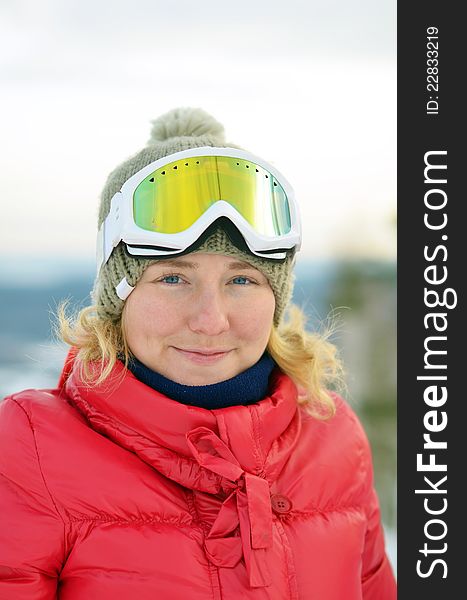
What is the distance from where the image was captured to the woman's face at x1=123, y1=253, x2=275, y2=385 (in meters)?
1.84

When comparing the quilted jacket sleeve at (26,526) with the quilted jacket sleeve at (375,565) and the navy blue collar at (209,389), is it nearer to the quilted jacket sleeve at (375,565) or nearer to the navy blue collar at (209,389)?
the navy blue collar at (209,389)

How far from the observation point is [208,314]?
182 cm

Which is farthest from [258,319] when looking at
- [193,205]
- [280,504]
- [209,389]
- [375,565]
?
[375,565]

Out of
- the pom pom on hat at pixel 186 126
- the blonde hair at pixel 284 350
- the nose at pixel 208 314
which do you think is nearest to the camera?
the nose at pixel 208 314

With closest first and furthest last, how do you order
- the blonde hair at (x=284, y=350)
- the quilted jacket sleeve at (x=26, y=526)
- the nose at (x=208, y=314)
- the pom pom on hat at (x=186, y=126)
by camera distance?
the quilted jacket sleeve at (x=26, y=526)
the nose at (x=208, y=314)
the blonde hair at (x=284, y=350)
the pom pom on hat at (x=186, y=126)

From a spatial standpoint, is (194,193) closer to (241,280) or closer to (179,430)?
(241,280)

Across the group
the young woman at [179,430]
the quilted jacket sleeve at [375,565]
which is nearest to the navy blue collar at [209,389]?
the young woman at [179,430]

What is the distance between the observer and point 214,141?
206cm

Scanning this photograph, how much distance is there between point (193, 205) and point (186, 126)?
0.44 meters

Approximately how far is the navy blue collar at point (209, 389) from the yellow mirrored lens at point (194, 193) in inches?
15.1

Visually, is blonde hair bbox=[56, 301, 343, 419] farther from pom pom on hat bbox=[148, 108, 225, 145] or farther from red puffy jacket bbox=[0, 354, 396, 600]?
pom pom on hat bbox=[148, 108, 225, 145]

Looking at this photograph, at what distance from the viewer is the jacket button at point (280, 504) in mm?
1894

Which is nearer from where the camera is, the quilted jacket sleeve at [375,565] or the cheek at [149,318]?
the cheek at [149,318]

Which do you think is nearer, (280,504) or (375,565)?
(280,504)
